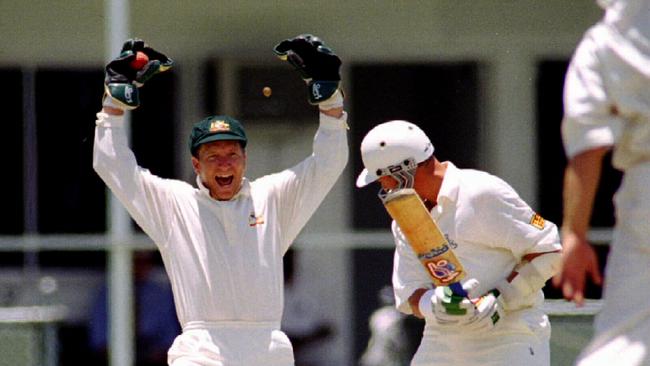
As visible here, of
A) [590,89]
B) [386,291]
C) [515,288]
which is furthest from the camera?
[386,291]

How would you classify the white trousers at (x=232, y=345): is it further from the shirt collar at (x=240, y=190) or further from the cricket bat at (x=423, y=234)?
the cricket bat at (x=423, y=234)

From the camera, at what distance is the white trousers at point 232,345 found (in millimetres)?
6922

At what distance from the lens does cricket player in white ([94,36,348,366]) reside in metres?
6.97

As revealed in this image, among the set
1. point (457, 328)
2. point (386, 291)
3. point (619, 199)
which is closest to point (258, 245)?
point (457, 328)

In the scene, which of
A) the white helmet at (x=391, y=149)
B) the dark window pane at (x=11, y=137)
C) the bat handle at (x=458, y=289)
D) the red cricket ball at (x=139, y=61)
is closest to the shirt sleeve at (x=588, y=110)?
the bat handle at (x=458, y=289)

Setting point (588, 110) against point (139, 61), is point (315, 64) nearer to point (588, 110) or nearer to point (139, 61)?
point (139, 61)

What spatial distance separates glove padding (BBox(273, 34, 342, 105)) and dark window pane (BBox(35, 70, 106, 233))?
2955 millimetres

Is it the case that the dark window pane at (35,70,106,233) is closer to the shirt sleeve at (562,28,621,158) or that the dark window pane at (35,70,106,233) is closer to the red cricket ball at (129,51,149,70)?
the red cricket ball at (129,51,149,70)

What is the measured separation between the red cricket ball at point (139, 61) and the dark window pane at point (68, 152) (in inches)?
110

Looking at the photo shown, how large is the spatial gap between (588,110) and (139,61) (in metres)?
2.43

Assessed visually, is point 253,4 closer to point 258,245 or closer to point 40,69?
point 40,69

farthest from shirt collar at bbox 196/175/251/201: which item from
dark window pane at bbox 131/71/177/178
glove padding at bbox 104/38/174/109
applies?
dark window pane at bbox 131/71/177/178

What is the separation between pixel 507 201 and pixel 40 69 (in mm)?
3848

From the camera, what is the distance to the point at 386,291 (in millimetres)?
10008
